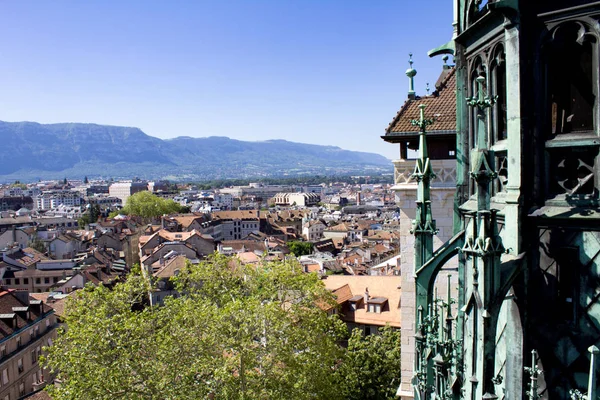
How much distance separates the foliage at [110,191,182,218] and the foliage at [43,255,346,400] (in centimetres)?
12183

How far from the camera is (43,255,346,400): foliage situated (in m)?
19.4

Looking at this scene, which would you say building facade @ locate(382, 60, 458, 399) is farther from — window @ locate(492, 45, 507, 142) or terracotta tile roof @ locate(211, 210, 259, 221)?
terracotta tile roof @ locate(211, 210, 259, 221)

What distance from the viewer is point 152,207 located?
143 meters

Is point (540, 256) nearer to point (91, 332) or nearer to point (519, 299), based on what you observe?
point (519, 299)

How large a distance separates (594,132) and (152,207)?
145 meters

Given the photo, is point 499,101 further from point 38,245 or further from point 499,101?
point 38,245

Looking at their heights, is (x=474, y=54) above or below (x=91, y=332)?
above

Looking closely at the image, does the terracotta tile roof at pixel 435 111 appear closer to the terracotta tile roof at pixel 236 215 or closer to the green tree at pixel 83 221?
the terracotta tile roof at pixel 236 215

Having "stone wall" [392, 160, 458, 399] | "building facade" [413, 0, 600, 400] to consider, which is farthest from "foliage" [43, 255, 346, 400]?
"building facade" [413, 0, 600, 400]

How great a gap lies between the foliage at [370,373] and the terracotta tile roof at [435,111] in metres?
14.4

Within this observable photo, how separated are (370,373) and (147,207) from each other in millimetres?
123546

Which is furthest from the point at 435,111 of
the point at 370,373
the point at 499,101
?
the point at 370,373

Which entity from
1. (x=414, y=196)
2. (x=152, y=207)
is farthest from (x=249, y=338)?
(x=152, y=207)

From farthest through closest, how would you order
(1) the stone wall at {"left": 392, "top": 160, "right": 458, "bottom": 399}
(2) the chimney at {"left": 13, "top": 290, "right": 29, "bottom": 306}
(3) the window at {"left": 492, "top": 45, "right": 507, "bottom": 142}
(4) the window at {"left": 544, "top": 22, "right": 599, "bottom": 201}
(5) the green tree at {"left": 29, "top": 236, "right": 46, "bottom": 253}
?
(5) the green tree at {"left": 29, "top": 236, "right": 46, "bottom": 253} < (2) the chimney at {"left": 13, "top": 290, "right": 29, "bottom": 306} < (1) the stone wall at {"left": 392, "top": 160, "right": 458, "bottom": 399} < (3) the window at {"left": 492, "top": 45, "right": 507, "bottom": 142} < (4) the window at {"left": 544, "top": 22, "right": 599, "bottom": 201}
